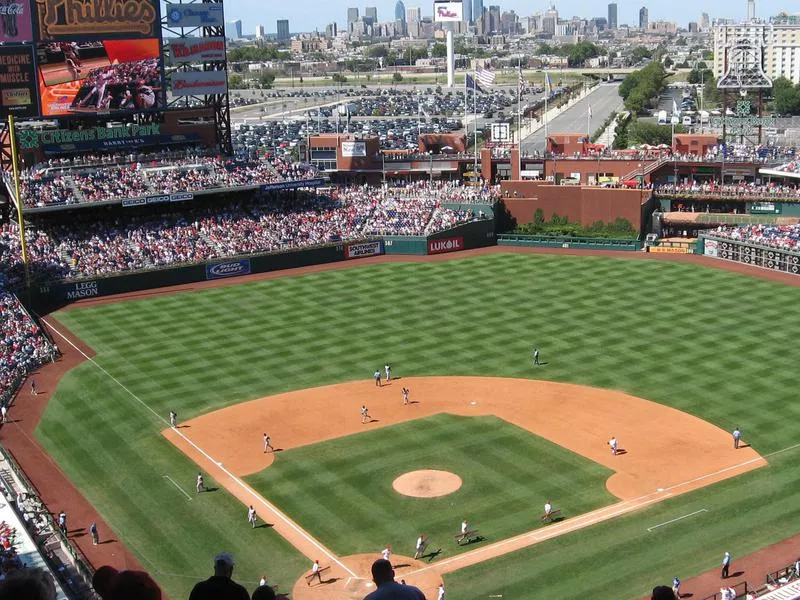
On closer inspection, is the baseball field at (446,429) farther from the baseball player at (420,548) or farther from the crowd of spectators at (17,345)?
the crowd of spectators at (17,345)

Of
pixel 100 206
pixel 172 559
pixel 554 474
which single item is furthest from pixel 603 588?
pixel 100 206

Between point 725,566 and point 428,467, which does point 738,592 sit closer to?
point 725,566

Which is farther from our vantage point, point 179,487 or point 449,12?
point 449,12

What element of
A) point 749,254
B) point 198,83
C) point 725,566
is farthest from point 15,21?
point 725,566

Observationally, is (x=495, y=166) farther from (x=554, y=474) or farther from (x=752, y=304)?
(x=554, y=474)

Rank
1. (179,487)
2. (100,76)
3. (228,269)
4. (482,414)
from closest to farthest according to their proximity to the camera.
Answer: (179,487), (482,414), (228,269), (100,76)

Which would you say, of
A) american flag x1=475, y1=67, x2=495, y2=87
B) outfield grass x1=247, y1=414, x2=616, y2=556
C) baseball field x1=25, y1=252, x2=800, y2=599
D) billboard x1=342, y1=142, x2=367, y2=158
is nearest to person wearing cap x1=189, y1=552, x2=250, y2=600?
baseball field x1=25, y1=252, x2=800, y2=599
